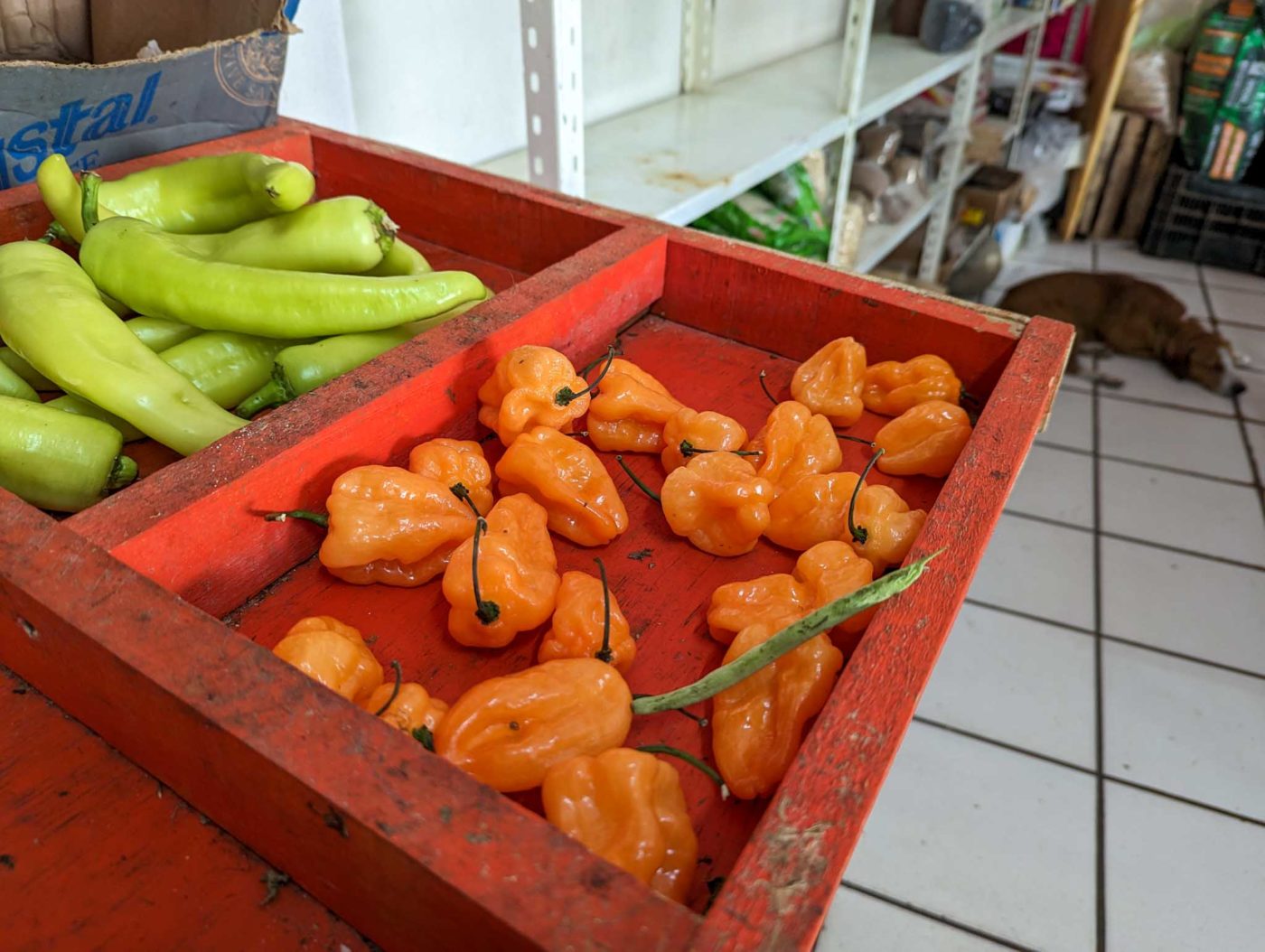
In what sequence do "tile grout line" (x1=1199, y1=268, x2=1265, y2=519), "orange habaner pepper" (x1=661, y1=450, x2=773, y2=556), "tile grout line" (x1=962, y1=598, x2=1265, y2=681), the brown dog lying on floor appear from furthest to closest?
the brown dog lying on floor → "tile grout line" (x1=1199, y1=268, x2=1265, y2=519) → "tile grout line" (x1=962, y1=598, x2=1265, y2=681) → "orange habaner pepper" (x1=661, y1=450, x2=773, y2=556)

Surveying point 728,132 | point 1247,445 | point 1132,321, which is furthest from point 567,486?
point 1132,321

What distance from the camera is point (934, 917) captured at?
5.12 feet

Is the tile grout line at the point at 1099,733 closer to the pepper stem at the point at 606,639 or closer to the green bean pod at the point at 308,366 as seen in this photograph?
the pepper stem at the point at 606,639

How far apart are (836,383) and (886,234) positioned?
2.15 metres

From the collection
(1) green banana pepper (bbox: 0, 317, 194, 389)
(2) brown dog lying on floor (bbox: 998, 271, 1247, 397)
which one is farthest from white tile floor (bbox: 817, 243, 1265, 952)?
(1) green banana pepper (bbox: 0, 317, 194, 389)

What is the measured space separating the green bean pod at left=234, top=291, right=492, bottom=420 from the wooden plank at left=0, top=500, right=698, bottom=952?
34cm

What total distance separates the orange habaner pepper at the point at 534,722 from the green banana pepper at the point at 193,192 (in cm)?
69

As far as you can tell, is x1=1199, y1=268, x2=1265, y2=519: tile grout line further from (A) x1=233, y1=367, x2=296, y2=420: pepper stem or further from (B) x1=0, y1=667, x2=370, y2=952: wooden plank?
(B) x1=0, y1=667, x2=370, y2=952: wooden plank

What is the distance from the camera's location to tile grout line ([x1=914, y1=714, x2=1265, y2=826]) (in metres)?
1.72

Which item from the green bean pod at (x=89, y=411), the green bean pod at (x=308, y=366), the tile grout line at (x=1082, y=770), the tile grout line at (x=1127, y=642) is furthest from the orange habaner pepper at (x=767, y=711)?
the tile grout line at (x=1127, y=642)

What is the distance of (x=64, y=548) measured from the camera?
0.68m

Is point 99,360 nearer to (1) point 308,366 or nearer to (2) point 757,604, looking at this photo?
(1) point 308,366

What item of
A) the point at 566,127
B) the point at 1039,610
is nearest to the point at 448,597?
the point at 566,127

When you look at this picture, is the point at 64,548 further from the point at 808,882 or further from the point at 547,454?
the point at 808,882
